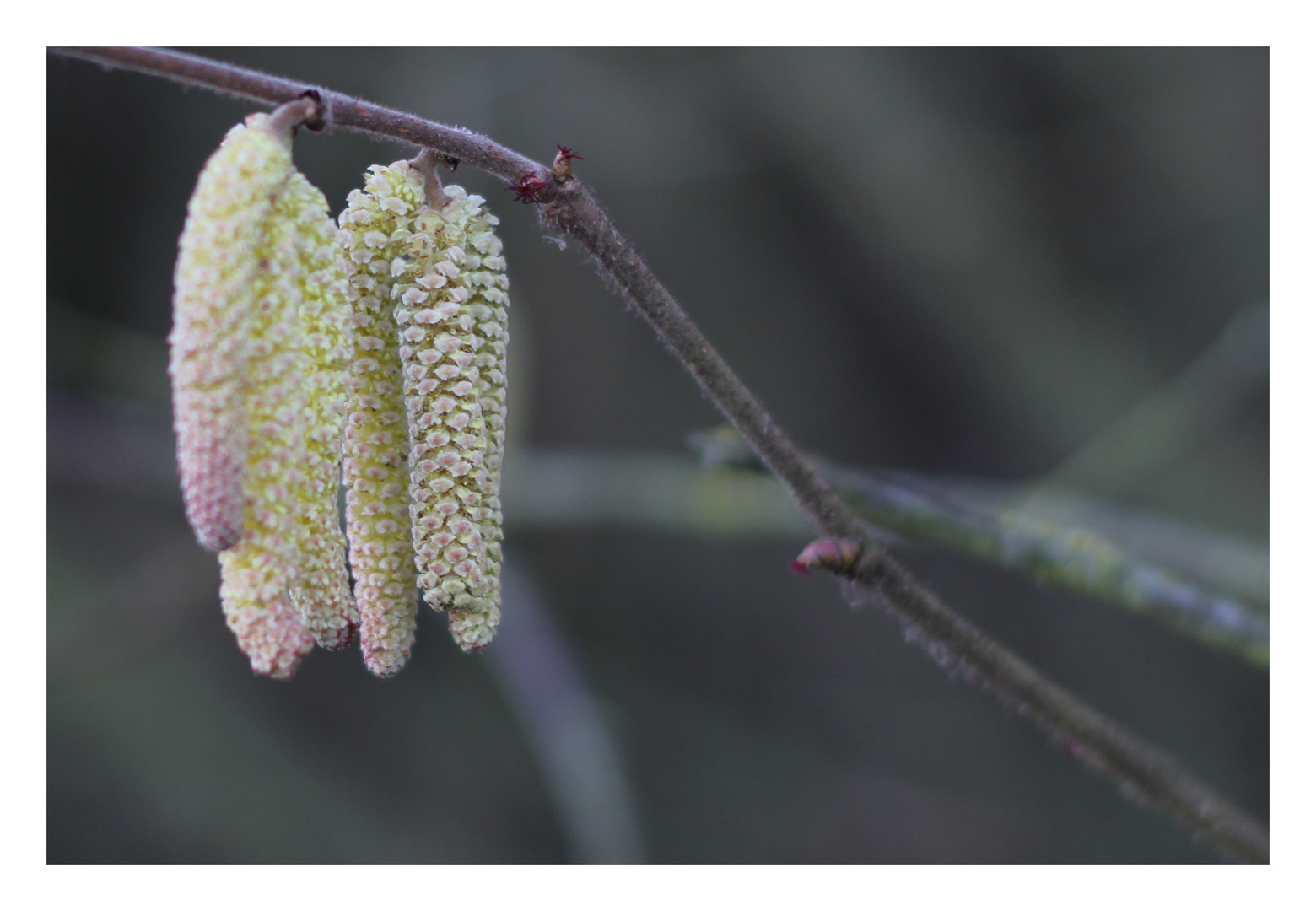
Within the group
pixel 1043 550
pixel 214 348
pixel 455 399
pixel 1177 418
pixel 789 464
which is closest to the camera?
pixel 214 348

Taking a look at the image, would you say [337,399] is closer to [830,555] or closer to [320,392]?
[320,392]

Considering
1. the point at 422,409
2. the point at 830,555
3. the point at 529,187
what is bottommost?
the point at 830,555

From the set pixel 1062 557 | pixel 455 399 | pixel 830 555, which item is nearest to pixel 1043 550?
pixel 1062 557

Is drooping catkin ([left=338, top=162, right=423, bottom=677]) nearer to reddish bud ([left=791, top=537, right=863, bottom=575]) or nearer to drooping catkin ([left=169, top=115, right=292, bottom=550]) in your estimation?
drooping catkin ([left=169, top=115, right=292, bottom=550])

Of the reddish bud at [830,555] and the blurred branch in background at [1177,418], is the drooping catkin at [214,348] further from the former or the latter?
the blurred branch in background at [1177,418]

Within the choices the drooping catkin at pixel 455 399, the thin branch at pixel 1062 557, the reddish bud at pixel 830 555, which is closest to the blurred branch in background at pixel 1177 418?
the thin branch at pixel 1062 557

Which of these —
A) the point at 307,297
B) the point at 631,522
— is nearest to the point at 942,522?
the point at 307,297

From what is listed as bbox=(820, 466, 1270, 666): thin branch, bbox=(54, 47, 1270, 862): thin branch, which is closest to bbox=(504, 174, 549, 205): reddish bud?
bbox=(54, 47, 1270, 862): thin branch
